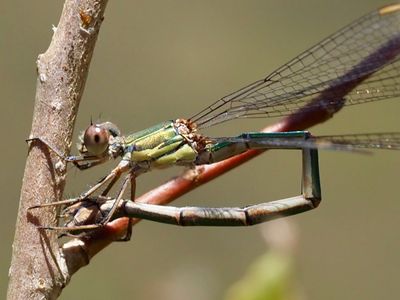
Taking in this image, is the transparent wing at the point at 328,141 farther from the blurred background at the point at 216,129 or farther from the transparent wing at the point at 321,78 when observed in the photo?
the blurred background at the point at 216,129

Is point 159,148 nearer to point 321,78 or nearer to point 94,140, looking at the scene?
point 94,140

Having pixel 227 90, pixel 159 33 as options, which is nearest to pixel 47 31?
pixel 159 33

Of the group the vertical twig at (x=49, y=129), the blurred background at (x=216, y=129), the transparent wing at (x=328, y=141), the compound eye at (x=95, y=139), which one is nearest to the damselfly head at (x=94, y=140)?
the compound eye at (x=95, y=139)

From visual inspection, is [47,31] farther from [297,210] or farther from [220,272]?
[297,210]

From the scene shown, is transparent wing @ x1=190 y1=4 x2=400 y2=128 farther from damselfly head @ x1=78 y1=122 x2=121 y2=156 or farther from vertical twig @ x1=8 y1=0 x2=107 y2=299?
vertical twig @ x1=8 y1=0 x2=107 y2=299

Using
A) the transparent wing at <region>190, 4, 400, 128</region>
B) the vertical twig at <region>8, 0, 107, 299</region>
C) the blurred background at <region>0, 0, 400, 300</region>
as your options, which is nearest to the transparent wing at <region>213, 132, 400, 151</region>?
the transparent wing at <region>190, 4, 400, 128</region>

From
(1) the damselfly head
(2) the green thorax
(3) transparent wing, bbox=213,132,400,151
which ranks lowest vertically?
(3) transparent wing, bbox=213,132,400,151

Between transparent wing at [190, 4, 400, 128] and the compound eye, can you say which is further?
transparent wing at [190, 4, 400, 128]
